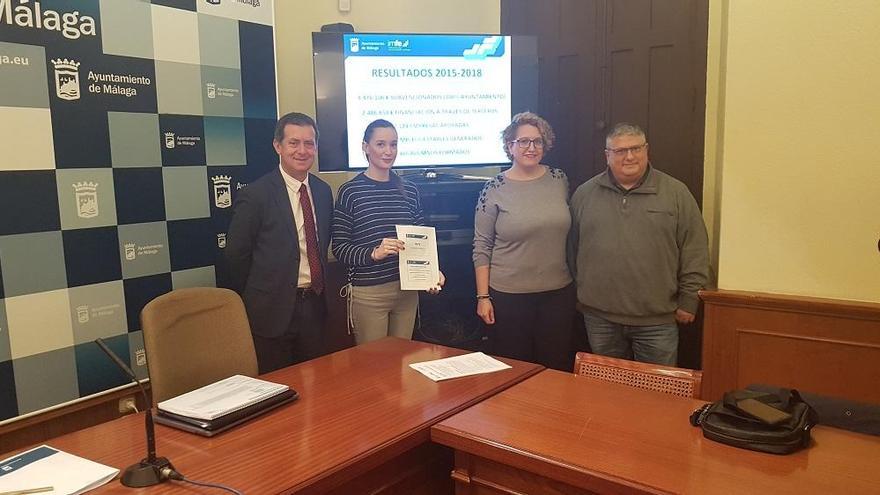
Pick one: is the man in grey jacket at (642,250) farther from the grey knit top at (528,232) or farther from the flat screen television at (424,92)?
the flat screen television at (424,92)

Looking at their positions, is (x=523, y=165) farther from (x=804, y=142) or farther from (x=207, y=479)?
(x=207, y=479)

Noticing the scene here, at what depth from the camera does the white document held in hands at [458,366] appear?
2.16m

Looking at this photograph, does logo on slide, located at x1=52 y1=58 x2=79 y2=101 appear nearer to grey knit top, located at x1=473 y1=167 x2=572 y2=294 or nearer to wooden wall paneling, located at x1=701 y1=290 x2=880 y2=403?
grey knit top, located at x1=473 y1=167 x2=572 y2=294

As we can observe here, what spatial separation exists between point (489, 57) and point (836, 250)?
203 cm

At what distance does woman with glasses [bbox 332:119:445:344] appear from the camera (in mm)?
2922

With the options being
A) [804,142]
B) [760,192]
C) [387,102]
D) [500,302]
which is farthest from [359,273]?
[804,142]

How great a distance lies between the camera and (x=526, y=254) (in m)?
2.96

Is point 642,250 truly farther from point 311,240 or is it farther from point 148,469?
point 148,469

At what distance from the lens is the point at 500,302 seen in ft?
9.95

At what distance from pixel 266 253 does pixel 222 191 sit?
0.65 metres

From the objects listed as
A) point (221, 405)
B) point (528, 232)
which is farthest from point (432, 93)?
point (221, 405)

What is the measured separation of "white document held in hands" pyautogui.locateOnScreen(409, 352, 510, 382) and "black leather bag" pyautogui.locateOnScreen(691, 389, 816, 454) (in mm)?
722

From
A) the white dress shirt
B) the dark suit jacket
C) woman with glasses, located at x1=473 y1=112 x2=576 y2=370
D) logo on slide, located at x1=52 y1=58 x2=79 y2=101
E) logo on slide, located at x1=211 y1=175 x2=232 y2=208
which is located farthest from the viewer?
logo on slide, located at x1=211 y1=175 x2=232 y2=208

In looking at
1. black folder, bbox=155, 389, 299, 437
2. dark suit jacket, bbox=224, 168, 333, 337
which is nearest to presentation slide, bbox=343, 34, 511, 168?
dark suit jacket, bbox=224, 168, 333, 337
